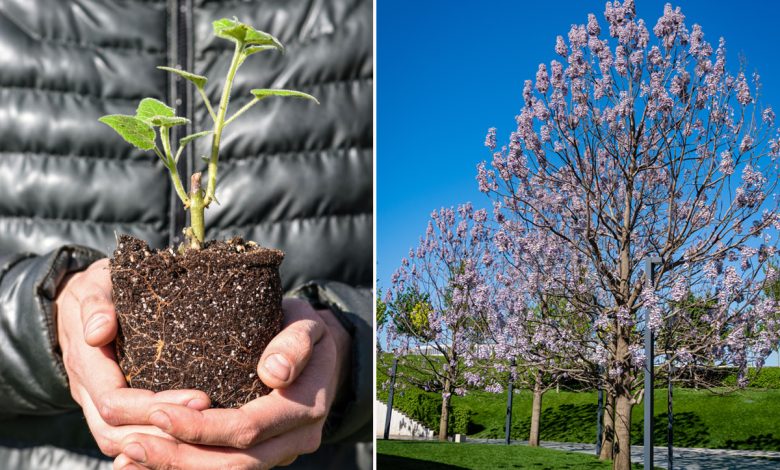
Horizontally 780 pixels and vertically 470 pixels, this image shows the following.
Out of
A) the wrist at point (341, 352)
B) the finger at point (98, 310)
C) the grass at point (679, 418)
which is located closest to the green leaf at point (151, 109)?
the finger at point (98, 310)

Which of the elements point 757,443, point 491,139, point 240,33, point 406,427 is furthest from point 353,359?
point 757,443

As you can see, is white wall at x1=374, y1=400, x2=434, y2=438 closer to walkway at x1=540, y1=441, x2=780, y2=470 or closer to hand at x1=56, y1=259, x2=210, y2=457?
walkway at x1=540, y1=441, x2=780, y2=470

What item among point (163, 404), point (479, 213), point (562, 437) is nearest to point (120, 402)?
point (163, 404)

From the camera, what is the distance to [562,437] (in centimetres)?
603

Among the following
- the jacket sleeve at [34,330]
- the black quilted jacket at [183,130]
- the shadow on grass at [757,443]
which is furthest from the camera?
the shadow on grass at [757,443]

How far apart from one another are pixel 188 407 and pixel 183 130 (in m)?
0.46

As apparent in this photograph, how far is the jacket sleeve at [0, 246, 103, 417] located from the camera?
0.53 m

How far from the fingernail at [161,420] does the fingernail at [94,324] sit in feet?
0.28

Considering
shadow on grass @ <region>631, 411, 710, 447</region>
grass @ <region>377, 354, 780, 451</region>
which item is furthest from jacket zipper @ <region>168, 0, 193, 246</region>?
shadow on grass @ <region>631, 411, 710, 447</region>

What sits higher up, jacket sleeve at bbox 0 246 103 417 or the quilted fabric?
the quilted fabric

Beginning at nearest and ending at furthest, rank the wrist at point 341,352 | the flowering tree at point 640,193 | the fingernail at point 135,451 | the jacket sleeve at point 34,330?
the fingernail at point 135,451 < the jacket sleeve at point 34,330 < the wrist at point 341,352 < the flowering tree at point 640,193

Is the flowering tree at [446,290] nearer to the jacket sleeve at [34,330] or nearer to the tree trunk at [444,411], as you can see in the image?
the tree trunk at [444,411]

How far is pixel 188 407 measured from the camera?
16.3 inches

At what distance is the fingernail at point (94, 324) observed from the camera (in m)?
0.43
